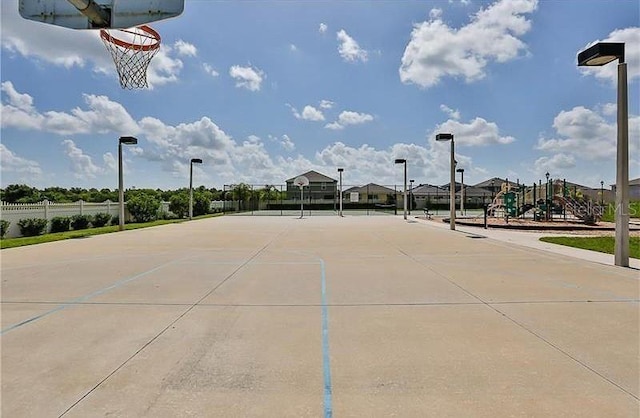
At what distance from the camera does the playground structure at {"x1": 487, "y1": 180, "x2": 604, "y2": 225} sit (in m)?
25.9

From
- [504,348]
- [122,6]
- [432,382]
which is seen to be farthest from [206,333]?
[122,6]

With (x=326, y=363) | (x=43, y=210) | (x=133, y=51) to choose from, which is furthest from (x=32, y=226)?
(x=326, y=363)

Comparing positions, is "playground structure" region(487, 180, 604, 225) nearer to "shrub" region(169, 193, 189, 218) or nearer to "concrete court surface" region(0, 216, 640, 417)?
"concrete court surface" region(0, 216, 640, 417)

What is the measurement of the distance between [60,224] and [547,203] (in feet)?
95.7

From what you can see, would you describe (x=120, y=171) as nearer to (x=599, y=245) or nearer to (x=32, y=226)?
(x=32, y=226)

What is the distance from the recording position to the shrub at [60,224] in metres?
23.0

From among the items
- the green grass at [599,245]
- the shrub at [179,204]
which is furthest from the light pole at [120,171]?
the green grass at [599,245]

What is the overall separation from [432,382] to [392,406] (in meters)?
0.60

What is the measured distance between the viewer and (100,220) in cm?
2725

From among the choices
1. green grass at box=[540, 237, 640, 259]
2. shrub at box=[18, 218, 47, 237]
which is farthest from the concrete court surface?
shrub at box=[18, 218, 47, 237]

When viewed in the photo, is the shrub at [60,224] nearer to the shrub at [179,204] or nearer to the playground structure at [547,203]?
the shrub at [179,204]

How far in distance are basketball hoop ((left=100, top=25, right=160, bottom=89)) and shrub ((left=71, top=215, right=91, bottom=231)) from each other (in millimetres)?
13655

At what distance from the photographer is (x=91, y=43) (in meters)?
14.2

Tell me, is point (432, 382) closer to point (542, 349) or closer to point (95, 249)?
point (542, 349)
